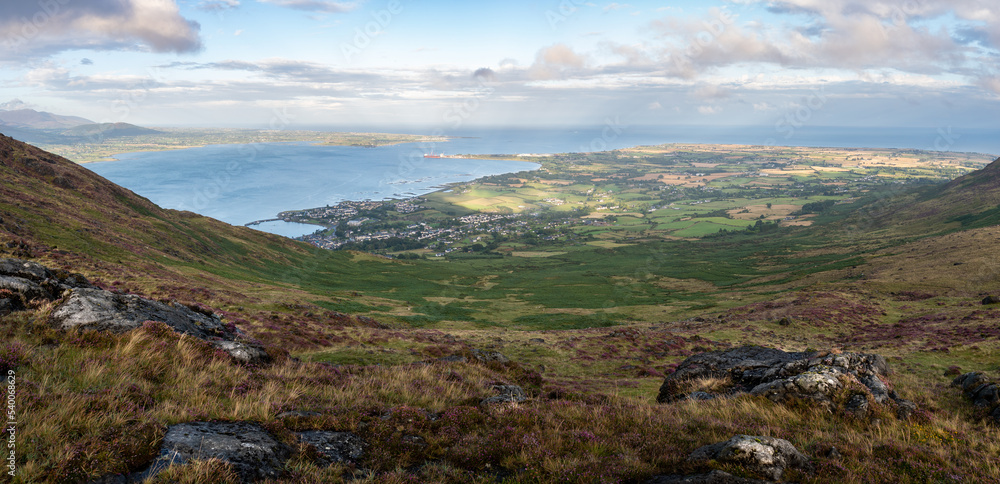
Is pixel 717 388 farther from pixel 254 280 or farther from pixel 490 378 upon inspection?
pixel 254 280

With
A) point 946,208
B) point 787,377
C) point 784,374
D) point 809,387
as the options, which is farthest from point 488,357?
point 946,208

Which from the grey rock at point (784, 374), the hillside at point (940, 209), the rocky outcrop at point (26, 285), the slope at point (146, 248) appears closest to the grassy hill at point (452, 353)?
the slope at point (146, 248)

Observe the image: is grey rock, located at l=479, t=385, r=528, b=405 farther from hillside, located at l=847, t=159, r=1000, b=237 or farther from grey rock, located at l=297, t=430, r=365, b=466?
hillside, located at l=847, t=159, r=1000, b=237

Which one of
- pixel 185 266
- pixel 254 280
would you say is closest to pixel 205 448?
pixel 185 266

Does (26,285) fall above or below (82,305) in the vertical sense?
above

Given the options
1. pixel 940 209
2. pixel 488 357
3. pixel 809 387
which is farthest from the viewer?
pixel 940 209

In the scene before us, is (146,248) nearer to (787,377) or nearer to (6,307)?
(6,307)
